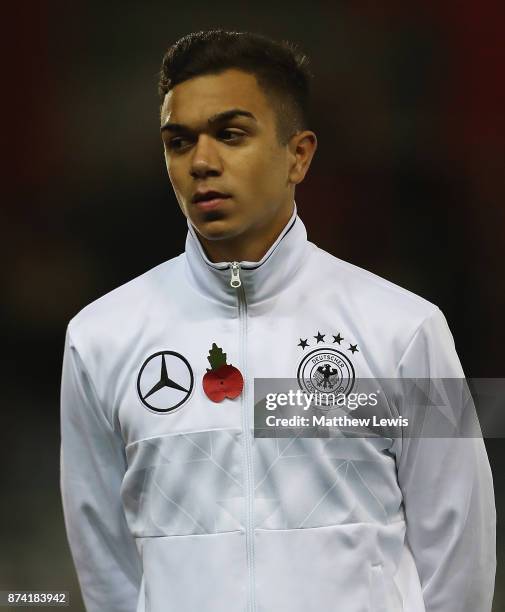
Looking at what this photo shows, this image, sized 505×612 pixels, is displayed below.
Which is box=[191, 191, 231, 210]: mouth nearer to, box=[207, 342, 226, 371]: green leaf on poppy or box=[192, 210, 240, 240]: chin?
box=[192, 210, 240, 240]: chin

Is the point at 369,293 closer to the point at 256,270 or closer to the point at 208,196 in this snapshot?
the point at 256,270

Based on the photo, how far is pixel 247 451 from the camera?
1.71 m

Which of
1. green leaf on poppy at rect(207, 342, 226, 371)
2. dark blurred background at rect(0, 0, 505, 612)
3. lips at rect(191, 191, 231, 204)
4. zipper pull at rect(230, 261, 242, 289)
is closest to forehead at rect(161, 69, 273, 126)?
lips at rect(191, 191, 231, 204)

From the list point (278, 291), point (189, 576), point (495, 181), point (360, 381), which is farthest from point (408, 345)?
point (495, 181)

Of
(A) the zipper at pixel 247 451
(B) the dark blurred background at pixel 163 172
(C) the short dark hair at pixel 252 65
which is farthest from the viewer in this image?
(B) the dark blurred background at pixel 163 172

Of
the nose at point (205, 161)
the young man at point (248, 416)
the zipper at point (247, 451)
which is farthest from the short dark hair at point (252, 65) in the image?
the zipper at point (247, 451)

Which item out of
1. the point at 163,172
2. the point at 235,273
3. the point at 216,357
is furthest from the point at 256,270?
the point at 163,172

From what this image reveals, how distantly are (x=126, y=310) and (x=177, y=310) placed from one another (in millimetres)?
82

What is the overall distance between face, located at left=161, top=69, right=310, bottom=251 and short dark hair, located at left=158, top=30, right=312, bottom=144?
15 mm

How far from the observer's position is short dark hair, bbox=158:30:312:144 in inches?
69.8

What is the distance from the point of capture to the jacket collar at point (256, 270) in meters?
1.77

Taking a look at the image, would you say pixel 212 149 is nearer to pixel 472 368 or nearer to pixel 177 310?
pixel 177 310

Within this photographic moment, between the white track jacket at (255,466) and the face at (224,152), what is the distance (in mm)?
61
